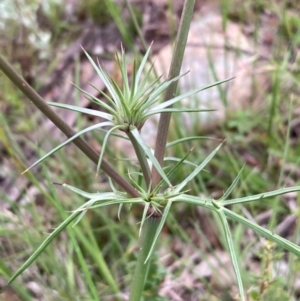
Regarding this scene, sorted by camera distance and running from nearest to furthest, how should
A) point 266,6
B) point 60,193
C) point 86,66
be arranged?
point 60,193 < point 266,6 < point 86,66

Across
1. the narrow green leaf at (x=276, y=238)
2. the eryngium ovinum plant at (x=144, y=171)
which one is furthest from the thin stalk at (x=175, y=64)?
the narrow green leaf at (x=276, y=238)

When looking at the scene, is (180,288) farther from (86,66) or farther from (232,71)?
(86,66)

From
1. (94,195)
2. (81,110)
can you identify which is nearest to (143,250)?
(94,195)

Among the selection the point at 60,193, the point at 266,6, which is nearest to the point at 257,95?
the point at 266,6

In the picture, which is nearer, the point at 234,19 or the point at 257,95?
the point at 257,95

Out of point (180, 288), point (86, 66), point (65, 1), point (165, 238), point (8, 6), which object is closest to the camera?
point (180, 288)

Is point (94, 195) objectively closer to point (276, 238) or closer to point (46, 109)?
point (46, 109)

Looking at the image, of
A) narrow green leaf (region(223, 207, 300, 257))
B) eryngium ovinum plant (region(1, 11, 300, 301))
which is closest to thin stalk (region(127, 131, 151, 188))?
eryngium ovinum plant (region(1, 11, 300, 301))

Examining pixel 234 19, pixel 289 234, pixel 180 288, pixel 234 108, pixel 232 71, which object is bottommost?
pixel 180 288

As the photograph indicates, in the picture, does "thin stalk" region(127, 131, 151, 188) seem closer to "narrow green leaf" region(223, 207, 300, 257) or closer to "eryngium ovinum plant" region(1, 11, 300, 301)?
"eryngium ovinum plant" region(1, 11, 300, 301)
